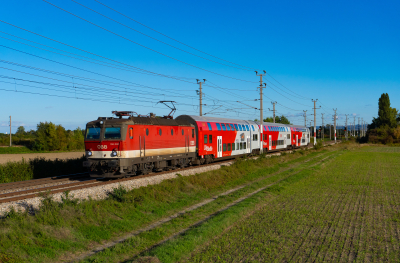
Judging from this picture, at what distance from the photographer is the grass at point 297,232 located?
809 cm

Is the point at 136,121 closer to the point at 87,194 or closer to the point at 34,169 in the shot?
the point at 87,194

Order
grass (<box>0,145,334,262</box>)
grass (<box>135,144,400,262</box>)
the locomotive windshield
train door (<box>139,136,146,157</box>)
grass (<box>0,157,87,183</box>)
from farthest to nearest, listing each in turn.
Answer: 1. grass (<box>0,157,87,183</box>)
2. train door (<box>139,136,146,157</box>)
3. the locomotive windshield
4. grass (<box>0,145,334,262</box>)
5. grass (<box>135,144,400,262</box>)

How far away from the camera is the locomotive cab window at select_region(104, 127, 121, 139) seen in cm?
1773

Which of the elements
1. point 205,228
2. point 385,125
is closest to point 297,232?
point 205,228

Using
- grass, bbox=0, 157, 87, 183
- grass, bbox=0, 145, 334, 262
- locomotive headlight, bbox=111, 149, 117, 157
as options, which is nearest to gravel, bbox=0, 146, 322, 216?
grass, bbox=0, 145, 334, 262

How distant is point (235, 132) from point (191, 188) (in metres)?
16.2

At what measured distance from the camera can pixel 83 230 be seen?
9961 millimetres

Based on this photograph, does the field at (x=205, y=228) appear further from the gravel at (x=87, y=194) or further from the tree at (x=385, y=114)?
the tree at (x=385, y=114)

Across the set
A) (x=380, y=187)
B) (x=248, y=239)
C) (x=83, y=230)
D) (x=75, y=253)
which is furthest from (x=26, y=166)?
(x=380, y=187)

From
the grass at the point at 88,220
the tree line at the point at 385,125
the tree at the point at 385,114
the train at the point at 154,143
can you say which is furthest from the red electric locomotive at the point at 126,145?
the tree at the point at 385,114

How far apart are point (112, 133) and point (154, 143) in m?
3.19

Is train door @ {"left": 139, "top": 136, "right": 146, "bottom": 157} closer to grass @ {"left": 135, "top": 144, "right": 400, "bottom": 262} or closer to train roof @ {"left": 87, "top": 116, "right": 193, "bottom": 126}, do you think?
train roof @ {"left": 87, "top": 116, "right": 193, "bottom": 126}

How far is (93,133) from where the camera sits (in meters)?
18.3

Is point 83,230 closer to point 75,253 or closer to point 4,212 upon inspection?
point 75,253
